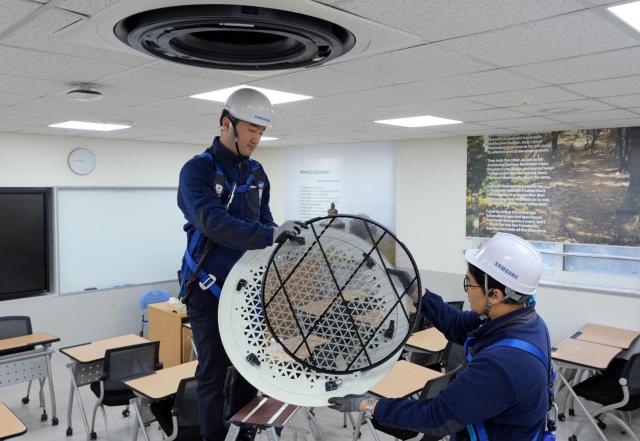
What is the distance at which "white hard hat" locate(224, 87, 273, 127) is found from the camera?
57.9 inches

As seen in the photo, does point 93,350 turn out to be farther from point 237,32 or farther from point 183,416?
point 237,32

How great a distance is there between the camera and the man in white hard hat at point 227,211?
4.78 ft

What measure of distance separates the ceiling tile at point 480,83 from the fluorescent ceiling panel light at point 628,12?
0.80m

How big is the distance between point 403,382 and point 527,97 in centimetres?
221

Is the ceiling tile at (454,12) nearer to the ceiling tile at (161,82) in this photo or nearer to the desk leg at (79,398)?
the ceiling tile at (161,82)

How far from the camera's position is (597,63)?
243cm

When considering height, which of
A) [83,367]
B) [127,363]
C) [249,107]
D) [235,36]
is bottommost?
[83,367]

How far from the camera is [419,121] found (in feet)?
15.8

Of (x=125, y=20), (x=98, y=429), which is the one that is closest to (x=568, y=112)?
(x=125, y=20)

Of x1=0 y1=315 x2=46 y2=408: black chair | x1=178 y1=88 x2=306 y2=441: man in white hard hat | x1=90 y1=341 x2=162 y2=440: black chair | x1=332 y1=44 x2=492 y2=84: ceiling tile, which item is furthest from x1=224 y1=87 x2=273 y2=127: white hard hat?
x1=0 y1=315 x2=46 y2=408: black chair

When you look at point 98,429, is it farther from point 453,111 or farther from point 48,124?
point 453,111

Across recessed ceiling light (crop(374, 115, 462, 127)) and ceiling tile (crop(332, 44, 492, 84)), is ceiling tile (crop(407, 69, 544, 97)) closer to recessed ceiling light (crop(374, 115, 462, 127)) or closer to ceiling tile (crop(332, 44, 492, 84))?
ceiling tile (crop(332, 44, 492, 84))

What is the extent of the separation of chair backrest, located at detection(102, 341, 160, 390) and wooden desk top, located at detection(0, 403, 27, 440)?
44.4 inches

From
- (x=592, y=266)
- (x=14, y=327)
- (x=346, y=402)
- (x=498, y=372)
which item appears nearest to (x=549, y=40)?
(x=498, y=372)
